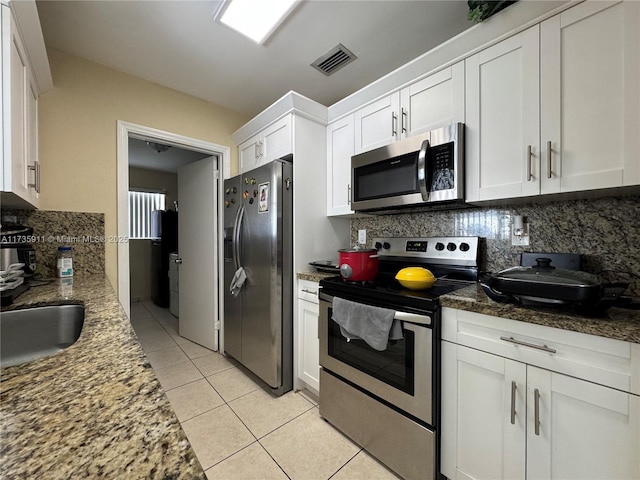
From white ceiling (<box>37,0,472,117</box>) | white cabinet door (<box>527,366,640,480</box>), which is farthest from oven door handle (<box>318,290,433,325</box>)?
white ceiling (<box>37,0,472,117</box>)

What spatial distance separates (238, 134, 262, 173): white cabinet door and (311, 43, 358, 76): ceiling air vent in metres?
0.78

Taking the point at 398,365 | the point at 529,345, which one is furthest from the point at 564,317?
the point at 398,365

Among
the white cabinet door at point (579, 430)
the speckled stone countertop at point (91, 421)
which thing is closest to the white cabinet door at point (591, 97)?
the white cabinet door at point (579, 430)

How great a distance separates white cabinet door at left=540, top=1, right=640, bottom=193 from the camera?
1.04m

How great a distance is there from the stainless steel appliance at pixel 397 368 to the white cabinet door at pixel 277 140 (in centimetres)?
115

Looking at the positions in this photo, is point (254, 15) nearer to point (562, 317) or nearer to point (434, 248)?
point (434, 248)

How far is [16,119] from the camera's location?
47.4 inches

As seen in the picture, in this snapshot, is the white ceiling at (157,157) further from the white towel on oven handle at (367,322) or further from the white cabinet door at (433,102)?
the white towel on oven handle at (367,322)

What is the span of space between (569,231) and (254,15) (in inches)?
85.4

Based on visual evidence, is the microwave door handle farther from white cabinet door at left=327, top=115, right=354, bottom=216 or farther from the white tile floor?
the white tile floor

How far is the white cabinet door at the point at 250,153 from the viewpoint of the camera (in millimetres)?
2439

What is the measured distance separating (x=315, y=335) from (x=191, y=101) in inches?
94.9

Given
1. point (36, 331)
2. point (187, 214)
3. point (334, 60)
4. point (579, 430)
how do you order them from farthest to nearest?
point (187, 214) → point (334, 60) → point (36, 331) → point (579, 430)

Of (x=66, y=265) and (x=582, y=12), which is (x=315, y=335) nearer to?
(x=66, y=265)
